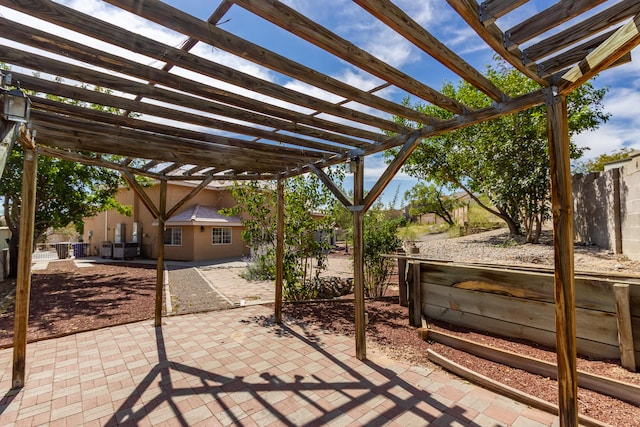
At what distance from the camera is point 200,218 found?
53.5 ft

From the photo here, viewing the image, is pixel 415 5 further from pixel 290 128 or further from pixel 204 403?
pixel 204 403

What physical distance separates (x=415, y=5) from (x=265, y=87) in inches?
45.5

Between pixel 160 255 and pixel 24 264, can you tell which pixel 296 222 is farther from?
pixel 24 264

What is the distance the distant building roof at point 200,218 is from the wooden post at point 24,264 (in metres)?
12.7

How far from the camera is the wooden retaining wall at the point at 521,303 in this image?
3213 millimetres

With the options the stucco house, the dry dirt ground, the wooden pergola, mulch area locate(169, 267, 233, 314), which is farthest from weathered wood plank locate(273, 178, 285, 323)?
the stucco house

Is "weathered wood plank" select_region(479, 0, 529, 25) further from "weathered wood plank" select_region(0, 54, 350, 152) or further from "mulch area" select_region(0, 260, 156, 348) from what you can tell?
"mulch area" select_region(0, 260, 156, 348)

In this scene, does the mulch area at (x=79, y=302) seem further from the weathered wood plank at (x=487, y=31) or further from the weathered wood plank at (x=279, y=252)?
the weathered wood plank at (x=487, y=31)

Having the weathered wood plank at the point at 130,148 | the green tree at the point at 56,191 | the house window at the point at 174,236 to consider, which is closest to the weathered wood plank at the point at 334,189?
the weathered wood plank at the point at 130,148

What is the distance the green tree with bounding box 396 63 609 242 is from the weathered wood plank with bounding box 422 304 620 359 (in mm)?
5916

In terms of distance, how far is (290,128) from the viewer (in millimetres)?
3297

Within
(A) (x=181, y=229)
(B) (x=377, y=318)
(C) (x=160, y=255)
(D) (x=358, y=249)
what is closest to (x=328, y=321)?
(B) (x=377, y=318)

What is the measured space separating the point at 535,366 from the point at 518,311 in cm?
88

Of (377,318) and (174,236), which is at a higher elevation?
(174,236)
